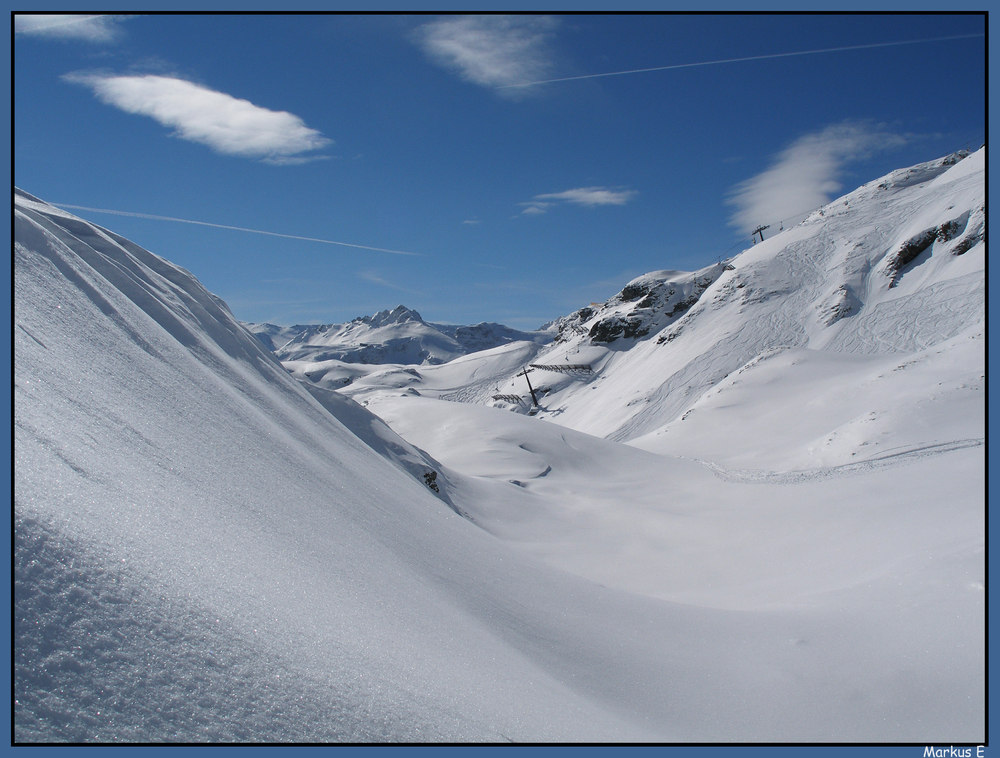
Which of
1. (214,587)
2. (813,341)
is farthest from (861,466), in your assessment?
(813,341)

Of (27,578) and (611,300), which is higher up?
(611,300)

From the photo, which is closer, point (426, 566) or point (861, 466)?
point (426, 566)

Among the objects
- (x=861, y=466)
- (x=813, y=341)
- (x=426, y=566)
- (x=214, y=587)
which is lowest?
(x=426, y=566)

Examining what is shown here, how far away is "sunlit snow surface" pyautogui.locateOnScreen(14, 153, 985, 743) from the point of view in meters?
2.84

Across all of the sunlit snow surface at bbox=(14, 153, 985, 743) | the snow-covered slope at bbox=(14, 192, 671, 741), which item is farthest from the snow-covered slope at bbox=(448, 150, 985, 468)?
the snow-covered slope at bbox=(14, 192, 671, 741)

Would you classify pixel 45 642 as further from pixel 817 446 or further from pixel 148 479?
pixel 817 446

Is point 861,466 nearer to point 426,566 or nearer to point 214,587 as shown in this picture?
point 426,566

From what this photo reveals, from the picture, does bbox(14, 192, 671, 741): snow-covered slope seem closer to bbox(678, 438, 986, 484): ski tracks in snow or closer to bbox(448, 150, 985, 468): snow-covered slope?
bbox(678, 438, 986, 484): ski tracks in snow

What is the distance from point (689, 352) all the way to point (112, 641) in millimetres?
43185

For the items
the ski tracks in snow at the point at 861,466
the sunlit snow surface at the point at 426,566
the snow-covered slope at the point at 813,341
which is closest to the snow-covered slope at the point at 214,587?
the sunlit snow surface at the point at 426,566

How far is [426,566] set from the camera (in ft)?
19.6

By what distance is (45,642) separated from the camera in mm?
2543

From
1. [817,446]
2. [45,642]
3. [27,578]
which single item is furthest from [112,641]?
[817,446]

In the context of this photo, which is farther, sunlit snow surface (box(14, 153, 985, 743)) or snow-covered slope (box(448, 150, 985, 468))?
snow-covered slope (box(448, 150, 985, 468))
